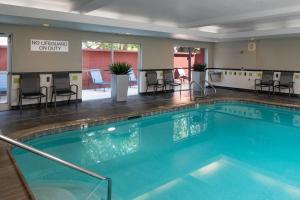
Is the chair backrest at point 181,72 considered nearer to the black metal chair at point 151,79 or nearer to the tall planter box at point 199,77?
the tall planter box at point 199,77

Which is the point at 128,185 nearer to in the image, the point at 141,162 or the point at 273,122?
the point at 141,162

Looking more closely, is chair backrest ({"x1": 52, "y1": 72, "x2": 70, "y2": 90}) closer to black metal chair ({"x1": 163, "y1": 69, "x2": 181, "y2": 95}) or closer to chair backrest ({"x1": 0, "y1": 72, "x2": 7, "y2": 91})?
chair backrest ({"x1": 0, "y1": 72, "x2": 7, "y2": 91})

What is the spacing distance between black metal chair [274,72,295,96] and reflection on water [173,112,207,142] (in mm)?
3772

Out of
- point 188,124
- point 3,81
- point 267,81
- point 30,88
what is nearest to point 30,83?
point 30,88

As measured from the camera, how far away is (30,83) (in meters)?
6.70

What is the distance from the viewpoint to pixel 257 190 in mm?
3334

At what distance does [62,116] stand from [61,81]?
1595 millimetres

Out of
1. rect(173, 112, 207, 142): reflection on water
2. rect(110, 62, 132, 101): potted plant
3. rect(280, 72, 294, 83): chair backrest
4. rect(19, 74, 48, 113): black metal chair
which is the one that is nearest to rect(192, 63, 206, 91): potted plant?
rect(280, 72, 294, 83): chair backrest

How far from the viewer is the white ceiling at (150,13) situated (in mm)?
5461

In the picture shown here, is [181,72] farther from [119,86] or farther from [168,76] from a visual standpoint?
[119,86]

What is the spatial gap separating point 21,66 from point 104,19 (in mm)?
2428

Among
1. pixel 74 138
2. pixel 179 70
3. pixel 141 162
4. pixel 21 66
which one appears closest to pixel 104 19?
pixel 21 66

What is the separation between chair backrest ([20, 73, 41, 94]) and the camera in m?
6.58

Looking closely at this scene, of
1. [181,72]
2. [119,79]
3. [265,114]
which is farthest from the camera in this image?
[181,72]
